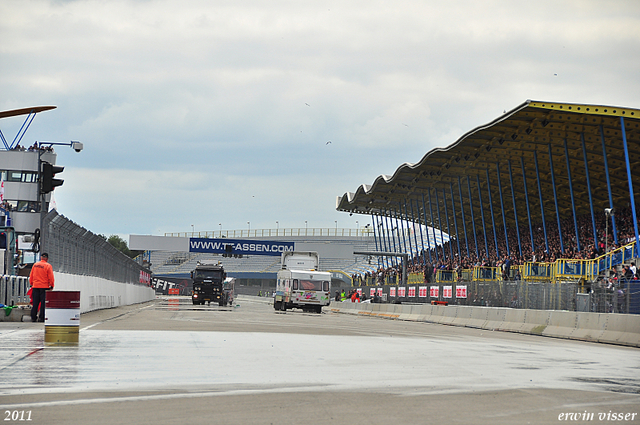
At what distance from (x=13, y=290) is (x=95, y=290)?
10.4m

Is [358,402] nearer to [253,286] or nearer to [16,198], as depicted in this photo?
[16,198]

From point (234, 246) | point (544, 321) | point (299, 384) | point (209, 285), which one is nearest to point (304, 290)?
point (209, 285)

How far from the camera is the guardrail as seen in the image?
23750mm

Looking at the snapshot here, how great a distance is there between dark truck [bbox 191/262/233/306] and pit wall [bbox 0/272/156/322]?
14.8 feet

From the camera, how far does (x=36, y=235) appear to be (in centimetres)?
2302

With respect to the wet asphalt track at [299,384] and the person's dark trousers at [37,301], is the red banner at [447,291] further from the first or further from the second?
the wet asphalt track at [299,384]

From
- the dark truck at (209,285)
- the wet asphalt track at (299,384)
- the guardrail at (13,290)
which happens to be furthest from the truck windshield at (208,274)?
the wet asphalt track at (299,384)

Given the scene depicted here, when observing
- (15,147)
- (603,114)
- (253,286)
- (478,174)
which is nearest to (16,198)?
(15,147)

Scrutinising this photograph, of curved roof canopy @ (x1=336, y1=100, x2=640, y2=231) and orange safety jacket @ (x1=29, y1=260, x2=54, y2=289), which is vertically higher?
curved roof canopy @ (x1=336, y1=100, x2=640, y2=231)

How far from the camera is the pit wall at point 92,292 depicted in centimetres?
2261

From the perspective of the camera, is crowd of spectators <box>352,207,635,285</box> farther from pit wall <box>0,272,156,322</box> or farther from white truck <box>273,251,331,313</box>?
pit wall <box>0,272,156,322</box>

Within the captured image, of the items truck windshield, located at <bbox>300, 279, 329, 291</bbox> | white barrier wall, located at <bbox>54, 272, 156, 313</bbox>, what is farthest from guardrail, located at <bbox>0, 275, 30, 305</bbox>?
truck windshield, located at <bbox>300, 279, 329, 291</bbox>

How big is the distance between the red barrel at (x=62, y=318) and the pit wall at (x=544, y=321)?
13.1 metres

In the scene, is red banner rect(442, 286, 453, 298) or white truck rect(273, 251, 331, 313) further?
white truck rect(273, 251, 331, 313)
